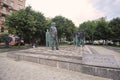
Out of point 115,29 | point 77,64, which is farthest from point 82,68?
point 115,29

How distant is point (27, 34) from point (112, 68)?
18205 millimetres

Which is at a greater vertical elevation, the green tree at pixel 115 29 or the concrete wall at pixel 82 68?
the green tree at pixel 115 29

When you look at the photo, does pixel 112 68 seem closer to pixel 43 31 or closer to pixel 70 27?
pixel 43 31

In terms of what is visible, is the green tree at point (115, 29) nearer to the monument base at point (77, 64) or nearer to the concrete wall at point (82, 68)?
the monument base at point (77, 64)

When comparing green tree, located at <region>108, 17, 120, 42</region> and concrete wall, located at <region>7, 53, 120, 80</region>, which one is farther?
green tree, located at <region>108, 17, 120, 42</region>

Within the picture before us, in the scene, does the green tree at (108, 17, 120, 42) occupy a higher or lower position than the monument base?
higher

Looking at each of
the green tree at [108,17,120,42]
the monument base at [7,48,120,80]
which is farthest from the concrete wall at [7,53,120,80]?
the green tree at [108,17,120,42]

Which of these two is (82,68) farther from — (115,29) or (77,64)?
(115,29)

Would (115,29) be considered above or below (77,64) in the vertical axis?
above

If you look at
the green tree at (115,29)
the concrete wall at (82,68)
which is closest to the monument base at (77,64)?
the concrete wall at (82,68)

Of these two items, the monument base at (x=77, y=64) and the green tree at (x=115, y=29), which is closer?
the monument base at (x=77, y=64)

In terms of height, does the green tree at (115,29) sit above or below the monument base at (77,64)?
above

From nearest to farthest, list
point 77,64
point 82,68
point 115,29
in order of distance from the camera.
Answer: point 82,68
point 77,64
point 115,29

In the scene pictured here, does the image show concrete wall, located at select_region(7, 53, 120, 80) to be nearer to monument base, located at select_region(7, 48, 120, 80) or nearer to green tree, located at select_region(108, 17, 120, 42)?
monument base, located at select_region(7, 48, 120, 80)
